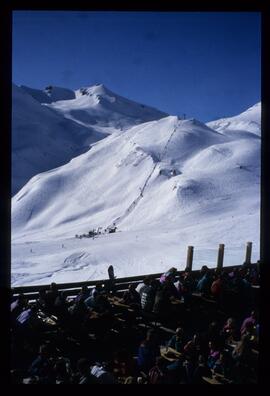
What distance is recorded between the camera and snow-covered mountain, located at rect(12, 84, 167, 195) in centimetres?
7825

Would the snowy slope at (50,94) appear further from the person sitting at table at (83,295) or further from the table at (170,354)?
the table at (170,354)

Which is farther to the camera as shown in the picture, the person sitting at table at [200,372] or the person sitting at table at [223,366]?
the person sitting at table at [223,366]

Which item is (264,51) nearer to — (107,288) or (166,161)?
(107,288)

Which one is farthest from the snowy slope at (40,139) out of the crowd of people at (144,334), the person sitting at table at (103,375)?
the person sitting at table at (103,375)

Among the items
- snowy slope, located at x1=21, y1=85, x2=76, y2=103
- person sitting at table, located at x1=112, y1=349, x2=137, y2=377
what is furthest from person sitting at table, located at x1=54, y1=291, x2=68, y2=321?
snowy slope, located at x1=21, y1=85, x2=76, y2=103

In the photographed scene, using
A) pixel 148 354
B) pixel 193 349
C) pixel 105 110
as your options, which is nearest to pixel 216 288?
A: pixel 193 349

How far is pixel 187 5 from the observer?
1.86 metres

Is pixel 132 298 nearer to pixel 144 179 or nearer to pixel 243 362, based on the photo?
pixel 243 362

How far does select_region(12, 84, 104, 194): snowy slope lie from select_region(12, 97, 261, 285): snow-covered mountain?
55.4 feet

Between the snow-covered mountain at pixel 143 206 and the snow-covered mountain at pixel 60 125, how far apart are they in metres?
18.4

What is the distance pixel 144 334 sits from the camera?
5.89 meters

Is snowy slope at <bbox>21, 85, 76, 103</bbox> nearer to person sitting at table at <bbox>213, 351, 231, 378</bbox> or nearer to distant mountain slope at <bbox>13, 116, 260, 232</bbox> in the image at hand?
distant mountain slope at <bbox>13, 116, 260, 232</bbox>

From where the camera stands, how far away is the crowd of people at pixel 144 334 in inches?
150

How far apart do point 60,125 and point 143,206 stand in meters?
68.3
